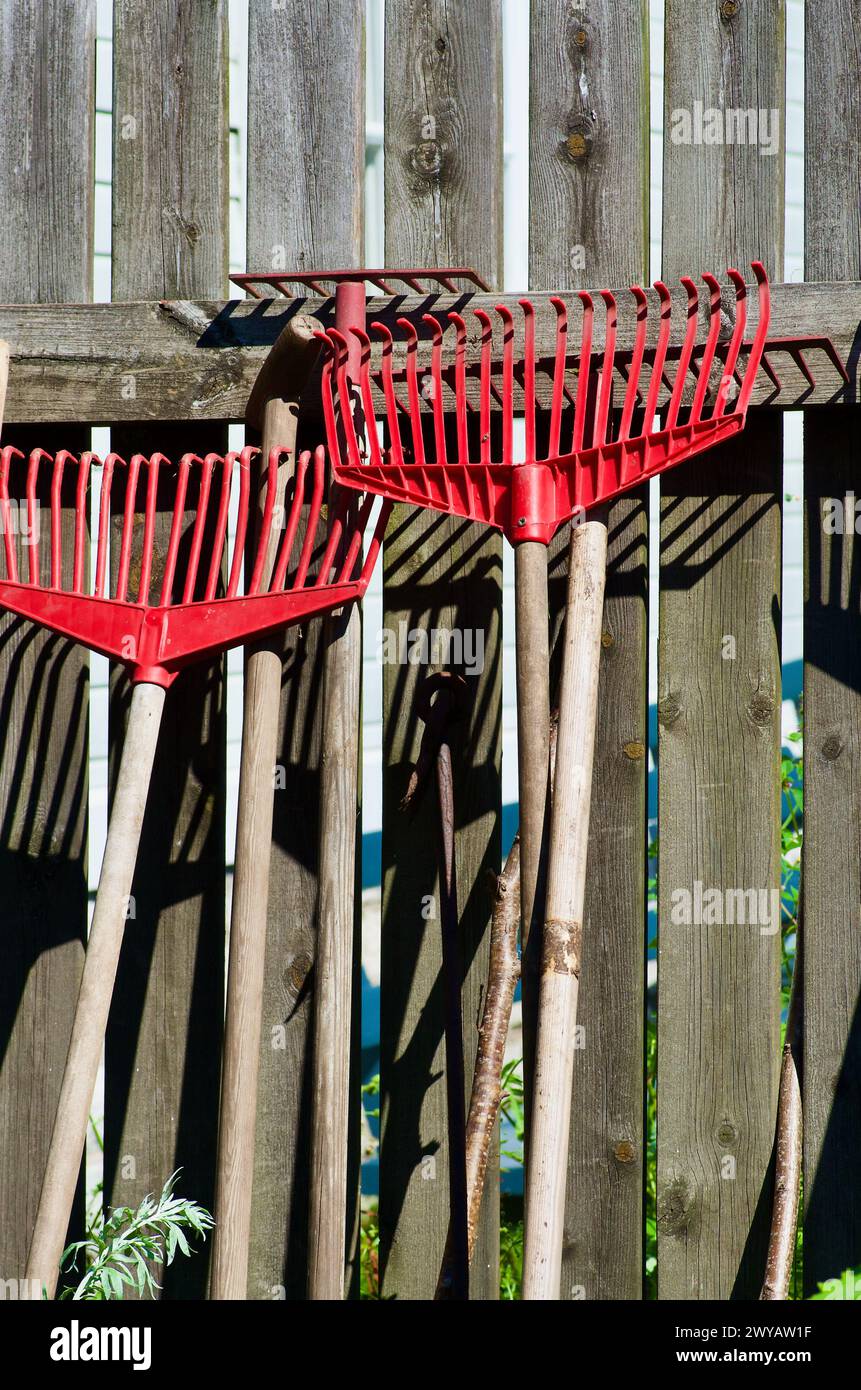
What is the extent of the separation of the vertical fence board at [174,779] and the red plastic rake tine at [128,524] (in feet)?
0.35

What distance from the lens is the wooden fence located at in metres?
2.03

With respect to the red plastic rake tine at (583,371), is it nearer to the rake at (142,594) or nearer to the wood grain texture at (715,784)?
the wood grain texture at (715,784)

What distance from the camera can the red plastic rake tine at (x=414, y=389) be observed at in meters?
1.90

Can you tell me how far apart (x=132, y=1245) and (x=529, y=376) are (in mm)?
1375

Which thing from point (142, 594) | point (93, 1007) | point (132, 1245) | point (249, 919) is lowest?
point (132, 1245)

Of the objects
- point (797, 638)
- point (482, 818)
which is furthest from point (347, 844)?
point (797, 638)

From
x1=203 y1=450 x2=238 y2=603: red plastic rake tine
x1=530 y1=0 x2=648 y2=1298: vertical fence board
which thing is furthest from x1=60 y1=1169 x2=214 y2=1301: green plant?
x1=203 y1=450 x2=238 y2=603: red plastic rake tine

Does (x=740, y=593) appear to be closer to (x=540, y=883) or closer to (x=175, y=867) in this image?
(x=540, y=883)

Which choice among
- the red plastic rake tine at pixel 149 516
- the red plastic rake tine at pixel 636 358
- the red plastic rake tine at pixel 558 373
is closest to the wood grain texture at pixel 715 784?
the red plastic rake tine at pixel 636 358

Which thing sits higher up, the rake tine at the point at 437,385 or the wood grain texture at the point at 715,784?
the rake tine at the point at 437,385

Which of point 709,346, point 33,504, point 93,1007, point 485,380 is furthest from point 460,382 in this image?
point 93,1007

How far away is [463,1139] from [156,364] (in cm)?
130

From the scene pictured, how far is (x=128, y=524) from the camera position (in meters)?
2.04

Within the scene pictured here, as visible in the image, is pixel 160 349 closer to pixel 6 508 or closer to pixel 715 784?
pixel 6 508
